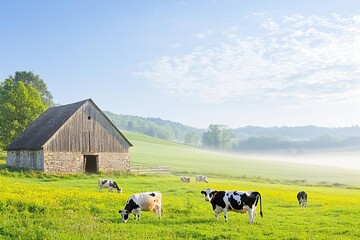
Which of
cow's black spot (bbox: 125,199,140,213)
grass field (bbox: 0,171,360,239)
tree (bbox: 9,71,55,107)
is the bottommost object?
grass field (bbox: 0,171,360,239)

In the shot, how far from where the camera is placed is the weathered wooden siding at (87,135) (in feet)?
149

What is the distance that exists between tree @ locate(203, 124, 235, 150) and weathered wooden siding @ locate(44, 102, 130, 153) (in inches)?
5116

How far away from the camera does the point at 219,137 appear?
179 m

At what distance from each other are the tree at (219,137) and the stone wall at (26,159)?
13190 cm

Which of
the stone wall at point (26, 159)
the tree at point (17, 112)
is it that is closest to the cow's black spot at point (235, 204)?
the stone wall at point (26, 159)

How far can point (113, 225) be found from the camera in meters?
15.7

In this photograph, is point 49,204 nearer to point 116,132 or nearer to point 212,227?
point 212,227

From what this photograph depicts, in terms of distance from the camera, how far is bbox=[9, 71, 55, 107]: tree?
88750mm

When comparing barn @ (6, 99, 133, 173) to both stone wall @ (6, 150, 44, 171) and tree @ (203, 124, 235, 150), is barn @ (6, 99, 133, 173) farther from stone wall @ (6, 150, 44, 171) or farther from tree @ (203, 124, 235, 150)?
tree @ (203, 124, 235, 150)

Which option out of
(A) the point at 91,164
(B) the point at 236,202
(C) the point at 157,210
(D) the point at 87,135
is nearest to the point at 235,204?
(B) the point at 236,202

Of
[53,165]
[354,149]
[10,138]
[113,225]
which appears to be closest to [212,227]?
[113,225]

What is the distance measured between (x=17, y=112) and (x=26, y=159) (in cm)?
1576

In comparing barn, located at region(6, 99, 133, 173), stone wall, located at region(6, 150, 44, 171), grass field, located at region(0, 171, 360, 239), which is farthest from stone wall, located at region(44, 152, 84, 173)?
grass field, located at region(0, 171, 360, 239)

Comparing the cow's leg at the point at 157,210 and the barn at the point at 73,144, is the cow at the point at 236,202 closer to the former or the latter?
the cow's leg at the point at 157,210
